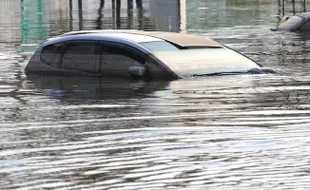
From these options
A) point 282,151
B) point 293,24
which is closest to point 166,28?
point 293,24

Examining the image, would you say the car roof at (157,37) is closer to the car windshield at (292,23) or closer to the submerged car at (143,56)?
the submerged car at (143,56)

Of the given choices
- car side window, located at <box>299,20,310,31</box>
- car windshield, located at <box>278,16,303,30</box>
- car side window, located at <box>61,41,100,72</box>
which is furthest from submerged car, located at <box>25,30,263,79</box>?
car windshield, located at <box>278,16,303,30</box>

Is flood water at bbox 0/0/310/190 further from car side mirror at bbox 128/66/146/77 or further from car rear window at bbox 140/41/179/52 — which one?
car rear window at bbox 140/41/179/52

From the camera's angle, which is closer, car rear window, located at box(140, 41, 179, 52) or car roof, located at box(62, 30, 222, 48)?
car rear window, located at box(140, 41, 179, 52)

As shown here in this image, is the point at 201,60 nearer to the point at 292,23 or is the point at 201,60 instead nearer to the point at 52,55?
the point at 52,55

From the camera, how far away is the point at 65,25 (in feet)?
174

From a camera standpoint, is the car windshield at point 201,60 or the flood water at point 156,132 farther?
the car windshield at point 201,60

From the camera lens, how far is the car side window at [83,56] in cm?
1991

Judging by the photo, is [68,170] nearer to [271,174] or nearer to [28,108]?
[271,174]

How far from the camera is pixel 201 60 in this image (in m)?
19.5

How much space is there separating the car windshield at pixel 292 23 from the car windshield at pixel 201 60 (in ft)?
65.4

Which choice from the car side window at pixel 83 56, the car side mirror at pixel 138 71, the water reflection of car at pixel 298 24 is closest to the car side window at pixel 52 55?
the car side window at pixel 83 56

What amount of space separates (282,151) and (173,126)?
7.98ft

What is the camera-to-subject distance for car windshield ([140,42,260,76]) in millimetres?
19344
